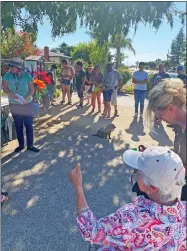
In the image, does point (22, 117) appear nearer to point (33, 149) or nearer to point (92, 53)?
point (33, 149)

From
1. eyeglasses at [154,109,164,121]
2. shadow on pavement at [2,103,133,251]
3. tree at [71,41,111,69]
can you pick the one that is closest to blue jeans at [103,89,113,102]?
tree at [71,41,111,69]

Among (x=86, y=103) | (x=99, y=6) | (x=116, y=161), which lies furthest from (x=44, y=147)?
(x=86, y=103)

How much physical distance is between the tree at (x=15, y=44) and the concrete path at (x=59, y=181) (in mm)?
1465

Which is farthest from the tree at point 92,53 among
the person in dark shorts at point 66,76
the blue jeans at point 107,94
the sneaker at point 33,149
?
the sneaker at point 33,149

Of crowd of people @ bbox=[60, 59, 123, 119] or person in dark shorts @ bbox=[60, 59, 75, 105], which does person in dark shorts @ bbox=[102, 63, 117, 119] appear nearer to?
crowd of people @ bbox=[60, 59, 123, 119]

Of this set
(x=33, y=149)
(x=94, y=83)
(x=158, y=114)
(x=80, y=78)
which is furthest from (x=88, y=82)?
(x=158, y=114)

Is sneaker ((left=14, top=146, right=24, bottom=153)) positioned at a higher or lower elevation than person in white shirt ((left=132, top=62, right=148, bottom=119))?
lower

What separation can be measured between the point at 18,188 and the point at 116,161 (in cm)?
146

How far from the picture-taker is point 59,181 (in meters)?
3.03

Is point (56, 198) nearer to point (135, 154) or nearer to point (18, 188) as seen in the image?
point (18, 188)

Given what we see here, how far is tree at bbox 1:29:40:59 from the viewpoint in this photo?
4.30m

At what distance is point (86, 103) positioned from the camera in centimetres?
775

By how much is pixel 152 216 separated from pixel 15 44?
454 cm

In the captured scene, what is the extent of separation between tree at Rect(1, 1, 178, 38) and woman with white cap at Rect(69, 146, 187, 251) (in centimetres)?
313
